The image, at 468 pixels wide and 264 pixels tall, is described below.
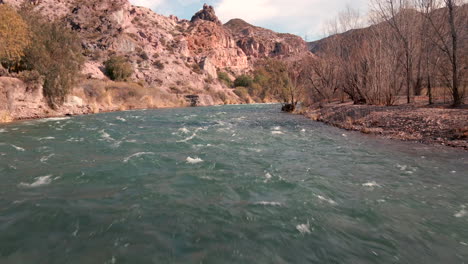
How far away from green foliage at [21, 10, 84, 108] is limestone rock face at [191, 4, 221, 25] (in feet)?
388

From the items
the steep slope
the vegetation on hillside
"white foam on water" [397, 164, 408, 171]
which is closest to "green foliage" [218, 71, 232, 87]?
the steep slope

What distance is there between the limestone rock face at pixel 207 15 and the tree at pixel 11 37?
124 metres

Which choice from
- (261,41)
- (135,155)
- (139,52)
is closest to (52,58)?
(135,155)

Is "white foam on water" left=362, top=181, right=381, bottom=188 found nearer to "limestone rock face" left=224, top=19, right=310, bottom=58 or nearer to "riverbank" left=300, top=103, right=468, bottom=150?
"riverbank" left=300, top=103, right=468, bottom=150

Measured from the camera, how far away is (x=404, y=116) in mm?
15391

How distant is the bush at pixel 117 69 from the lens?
5581 cm

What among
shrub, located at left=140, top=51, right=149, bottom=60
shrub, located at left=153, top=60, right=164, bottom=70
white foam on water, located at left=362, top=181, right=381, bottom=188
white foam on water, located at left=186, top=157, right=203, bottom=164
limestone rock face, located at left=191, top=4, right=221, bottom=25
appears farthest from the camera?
limestone rock face, located at left=191, top=4, right=221, bottom=25

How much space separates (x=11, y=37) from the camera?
24.1 meters

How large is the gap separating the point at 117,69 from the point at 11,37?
107ft

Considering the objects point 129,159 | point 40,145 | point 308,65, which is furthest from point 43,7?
point 129,159

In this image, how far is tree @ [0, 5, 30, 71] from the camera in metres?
23.5

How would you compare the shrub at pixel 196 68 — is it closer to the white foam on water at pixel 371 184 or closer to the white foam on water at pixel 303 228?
the white foam on water at pixel 371 184

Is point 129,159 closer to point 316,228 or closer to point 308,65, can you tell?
point 316,228

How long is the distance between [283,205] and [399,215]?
2.20 metres
